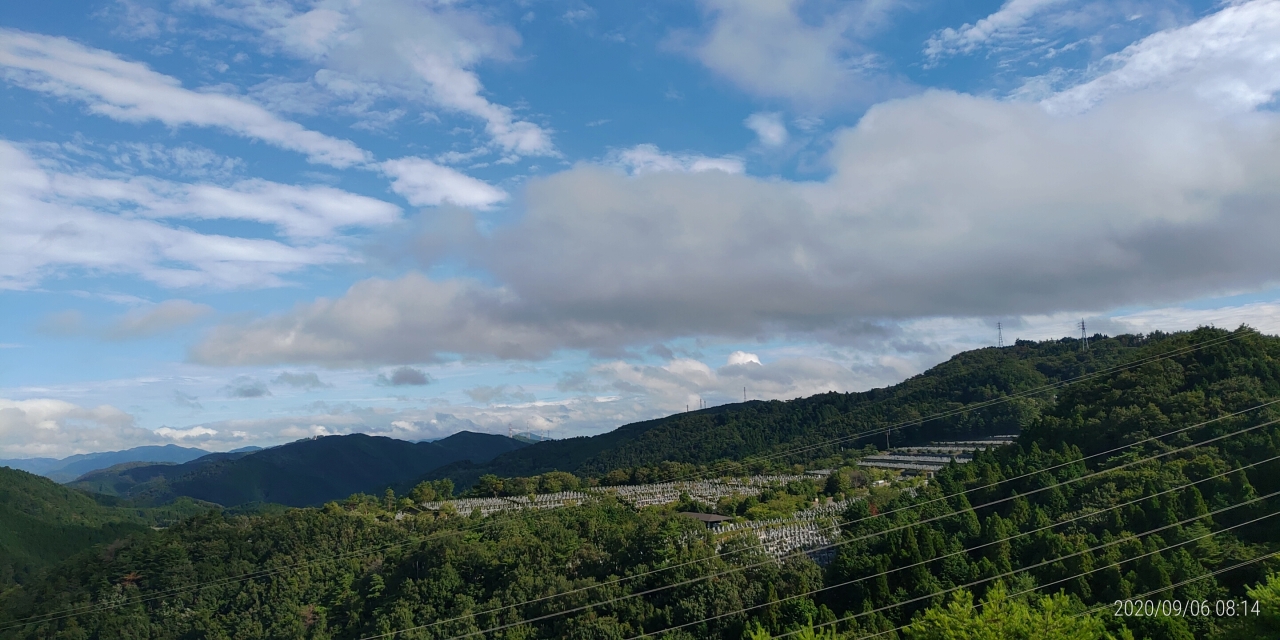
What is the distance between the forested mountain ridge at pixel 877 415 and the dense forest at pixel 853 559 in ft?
57.7

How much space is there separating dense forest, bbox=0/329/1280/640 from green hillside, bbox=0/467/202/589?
4028cm

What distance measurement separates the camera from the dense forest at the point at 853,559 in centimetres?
3275

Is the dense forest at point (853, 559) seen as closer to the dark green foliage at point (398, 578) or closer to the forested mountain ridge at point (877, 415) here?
the dark green foliage at point (398, 578)

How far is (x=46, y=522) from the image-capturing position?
124688 mm

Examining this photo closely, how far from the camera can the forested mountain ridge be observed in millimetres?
103750

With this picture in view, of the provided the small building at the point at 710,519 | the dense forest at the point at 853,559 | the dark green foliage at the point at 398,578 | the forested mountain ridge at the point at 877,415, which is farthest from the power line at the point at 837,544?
the forested mountain ridge at the point at 877,415

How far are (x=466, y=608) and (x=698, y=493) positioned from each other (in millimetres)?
31301

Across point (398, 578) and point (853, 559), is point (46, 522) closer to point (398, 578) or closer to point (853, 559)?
point (398, 578)

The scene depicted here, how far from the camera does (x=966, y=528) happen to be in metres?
43.3

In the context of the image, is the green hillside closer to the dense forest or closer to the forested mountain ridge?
the dense forest

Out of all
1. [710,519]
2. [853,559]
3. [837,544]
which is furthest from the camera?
[710,519]

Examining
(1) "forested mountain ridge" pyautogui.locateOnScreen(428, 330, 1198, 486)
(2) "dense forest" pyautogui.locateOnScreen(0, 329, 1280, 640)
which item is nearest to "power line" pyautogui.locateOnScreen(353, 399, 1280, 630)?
(2) "dense forest" pyautogui.locateOnScreen(0, 329, 1280, 640)

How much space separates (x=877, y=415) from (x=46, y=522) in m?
136

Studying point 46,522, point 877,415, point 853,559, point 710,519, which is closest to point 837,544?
point 853,559
